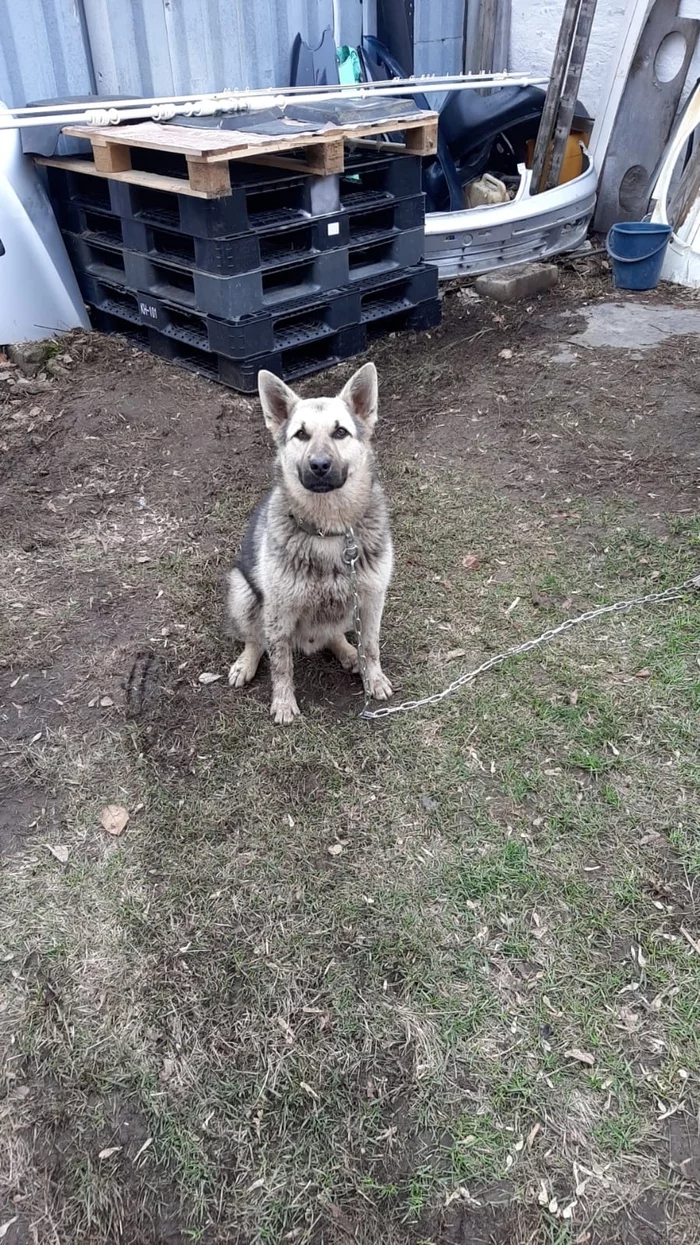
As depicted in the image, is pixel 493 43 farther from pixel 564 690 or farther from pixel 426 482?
pixel 564 690

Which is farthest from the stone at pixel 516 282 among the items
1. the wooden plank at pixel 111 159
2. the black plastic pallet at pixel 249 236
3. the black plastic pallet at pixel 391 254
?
the wooden plank at pixel 111 159

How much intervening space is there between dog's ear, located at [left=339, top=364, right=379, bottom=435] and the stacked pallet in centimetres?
224

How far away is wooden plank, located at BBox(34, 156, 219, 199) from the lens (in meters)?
4.86

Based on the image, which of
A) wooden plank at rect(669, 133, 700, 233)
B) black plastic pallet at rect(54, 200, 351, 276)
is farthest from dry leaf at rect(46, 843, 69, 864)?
wooden plank at rect(669, 133, 700, 233)

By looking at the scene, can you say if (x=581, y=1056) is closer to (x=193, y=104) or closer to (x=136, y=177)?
(x=136, y=177)

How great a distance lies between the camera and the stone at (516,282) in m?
6.77

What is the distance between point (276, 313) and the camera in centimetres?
530

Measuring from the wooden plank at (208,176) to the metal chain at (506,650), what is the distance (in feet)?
9.23

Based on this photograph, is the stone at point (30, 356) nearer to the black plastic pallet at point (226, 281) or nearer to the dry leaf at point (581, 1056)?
the black plastic pallet at point (226, 281)

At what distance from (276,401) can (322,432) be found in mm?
322

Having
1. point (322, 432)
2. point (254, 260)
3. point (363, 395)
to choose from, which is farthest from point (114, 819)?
point (254, 260)

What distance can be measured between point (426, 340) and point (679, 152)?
3062 mm

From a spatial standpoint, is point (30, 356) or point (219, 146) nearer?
point (219, 146)

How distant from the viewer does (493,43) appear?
8.49 m
